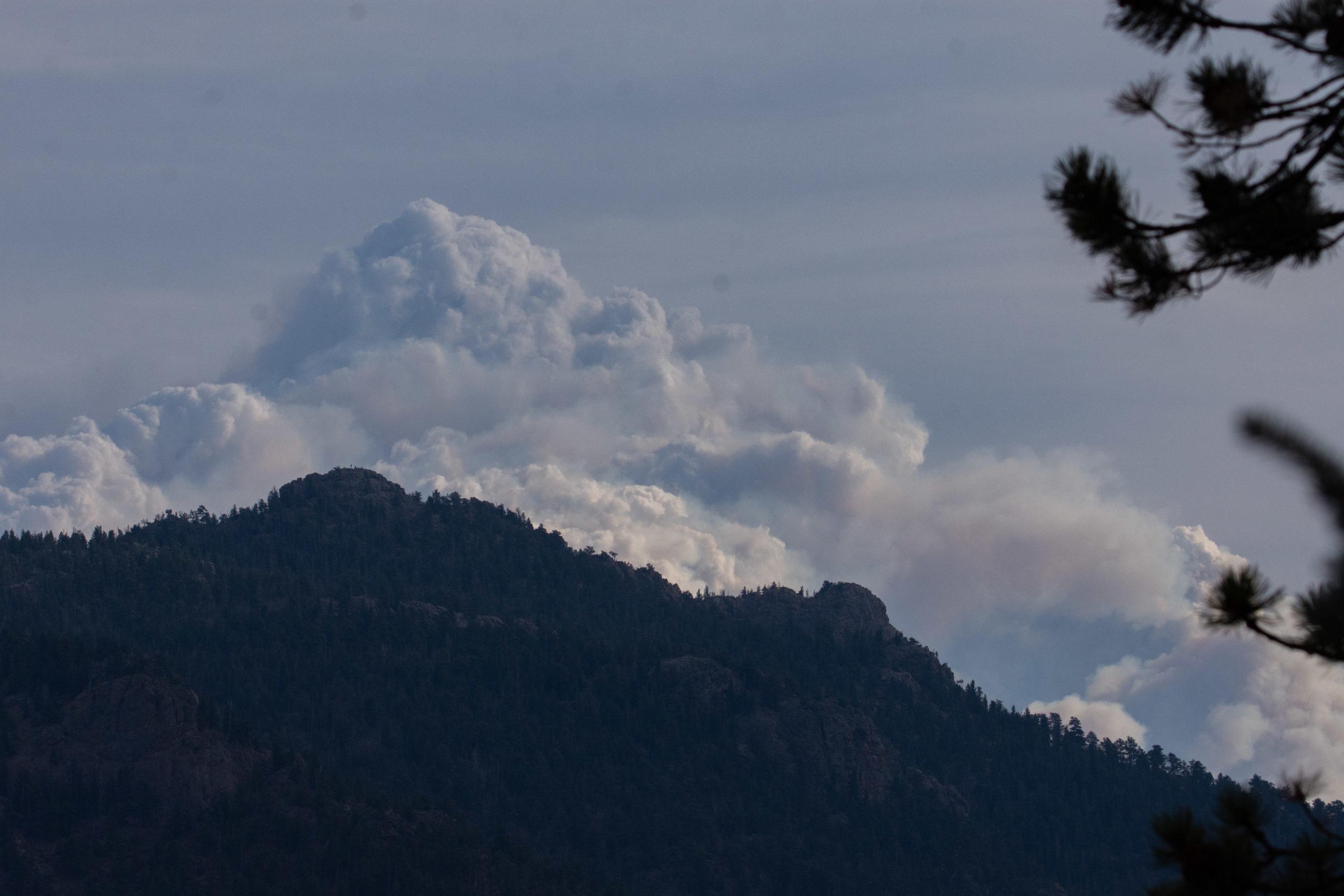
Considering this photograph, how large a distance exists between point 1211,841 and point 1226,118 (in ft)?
30.6

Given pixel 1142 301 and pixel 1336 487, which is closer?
pixel 1336 487

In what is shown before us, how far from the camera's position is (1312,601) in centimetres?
1712

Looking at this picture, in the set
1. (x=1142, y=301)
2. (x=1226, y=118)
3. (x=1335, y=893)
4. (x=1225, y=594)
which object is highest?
(x=1226, y=118)

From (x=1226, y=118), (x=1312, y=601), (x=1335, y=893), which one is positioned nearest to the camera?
(x=1312, y=601)

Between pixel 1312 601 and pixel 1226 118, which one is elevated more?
pixel 1226 118

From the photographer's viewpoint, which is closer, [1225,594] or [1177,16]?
[1225,594]

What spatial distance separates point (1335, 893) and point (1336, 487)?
8274 millimetres

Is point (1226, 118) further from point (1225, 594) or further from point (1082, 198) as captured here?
point (1225, 594)

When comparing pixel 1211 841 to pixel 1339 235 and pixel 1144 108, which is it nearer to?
pixel 1339 235

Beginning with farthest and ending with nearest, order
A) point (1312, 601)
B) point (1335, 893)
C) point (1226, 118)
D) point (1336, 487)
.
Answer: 1. point (1226, 118)
2. point (1335, 893)
3. point (1312, 601)
4. point (1336, 487)

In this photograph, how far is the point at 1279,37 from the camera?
2066cm

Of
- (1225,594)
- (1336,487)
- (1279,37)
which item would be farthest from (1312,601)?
(1279,37)

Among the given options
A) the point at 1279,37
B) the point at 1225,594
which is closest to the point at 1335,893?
the point at 1225,594

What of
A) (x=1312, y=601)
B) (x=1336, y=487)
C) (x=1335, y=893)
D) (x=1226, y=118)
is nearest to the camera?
(x=1336, y=487)
